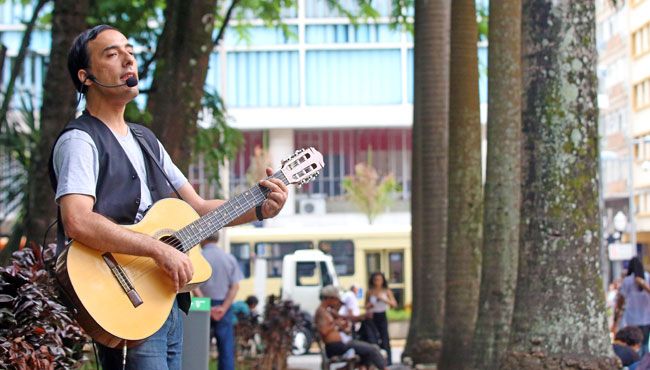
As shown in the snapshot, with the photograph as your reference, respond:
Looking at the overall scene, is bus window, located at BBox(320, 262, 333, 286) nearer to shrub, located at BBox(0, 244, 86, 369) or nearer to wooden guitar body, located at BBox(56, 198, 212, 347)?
shrub, located at BBox(0, 244, 86, 369)

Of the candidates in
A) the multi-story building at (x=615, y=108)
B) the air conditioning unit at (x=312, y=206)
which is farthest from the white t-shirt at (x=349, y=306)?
the air conditioning unit at (x=312, y=206)

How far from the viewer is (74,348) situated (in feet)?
22.7

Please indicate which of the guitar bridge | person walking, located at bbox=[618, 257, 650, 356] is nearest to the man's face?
the guitar bridge

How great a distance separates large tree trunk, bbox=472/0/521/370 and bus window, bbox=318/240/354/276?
91.3 ft

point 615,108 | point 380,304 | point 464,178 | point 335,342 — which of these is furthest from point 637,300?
point 615,108

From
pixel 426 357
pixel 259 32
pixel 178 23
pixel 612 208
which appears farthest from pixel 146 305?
pixel 612 208

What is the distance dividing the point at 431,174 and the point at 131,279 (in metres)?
13.4

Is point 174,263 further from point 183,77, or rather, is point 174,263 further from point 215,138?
point 215,138

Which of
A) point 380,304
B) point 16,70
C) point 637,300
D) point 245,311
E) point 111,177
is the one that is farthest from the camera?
point 380,304

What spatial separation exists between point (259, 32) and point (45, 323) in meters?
65.2

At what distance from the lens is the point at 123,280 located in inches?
194

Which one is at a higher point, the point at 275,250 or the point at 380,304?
the point at 275,250

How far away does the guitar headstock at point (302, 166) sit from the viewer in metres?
5.29

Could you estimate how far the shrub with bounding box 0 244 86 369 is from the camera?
17.9 ft
